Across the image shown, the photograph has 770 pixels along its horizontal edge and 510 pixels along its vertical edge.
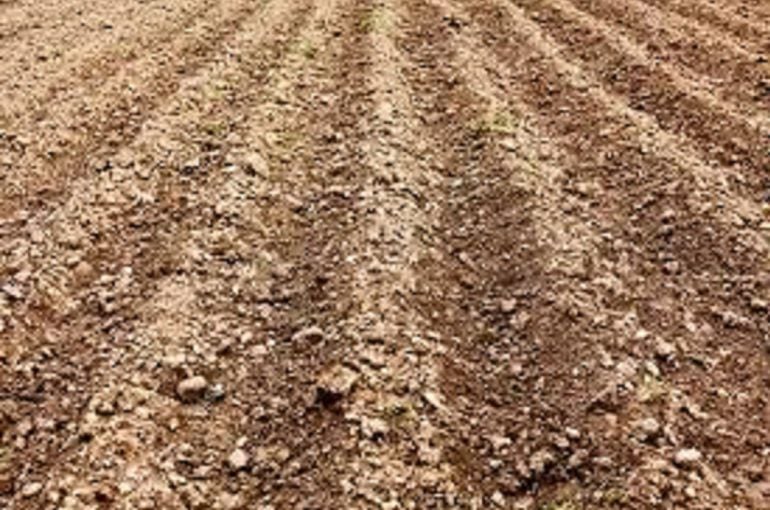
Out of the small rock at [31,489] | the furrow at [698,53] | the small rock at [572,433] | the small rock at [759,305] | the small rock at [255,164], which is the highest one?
the furrow at [698,53]

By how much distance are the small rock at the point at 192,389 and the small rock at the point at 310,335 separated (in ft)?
3.11

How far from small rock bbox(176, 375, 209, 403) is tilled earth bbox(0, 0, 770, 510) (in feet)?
0.08

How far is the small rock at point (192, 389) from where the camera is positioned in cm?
744

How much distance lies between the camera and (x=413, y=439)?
682cm

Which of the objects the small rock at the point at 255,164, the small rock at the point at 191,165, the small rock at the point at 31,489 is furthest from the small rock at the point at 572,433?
the small rock at the point at 191,165

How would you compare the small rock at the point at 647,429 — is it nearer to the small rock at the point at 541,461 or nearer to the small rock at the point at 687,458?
the small rock at the point at 687,458

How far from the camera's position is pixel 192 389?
748 cm

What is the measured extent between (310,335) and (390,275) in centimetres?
106

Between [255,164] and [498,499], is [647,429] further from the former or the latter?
[255,164]

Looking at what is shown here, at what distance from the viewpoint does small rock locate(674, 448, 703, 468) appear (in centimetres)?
659

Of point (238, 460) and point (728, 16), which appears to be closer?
point (238, 460)

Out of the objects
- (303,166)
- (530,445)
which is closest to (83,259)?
(303,166)

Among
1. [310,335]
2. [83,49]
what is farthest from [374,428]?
[83,49]

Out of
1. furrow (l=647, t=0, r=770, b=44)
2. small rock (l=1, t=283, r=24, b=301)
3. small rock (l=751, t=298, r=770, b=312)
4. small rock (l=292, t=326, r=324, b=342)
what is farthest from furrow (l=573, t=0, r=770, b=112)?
small rock (l=1, t=283, r=24, b=301)
